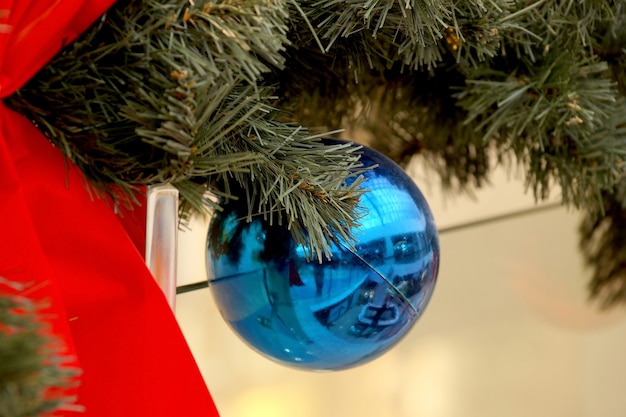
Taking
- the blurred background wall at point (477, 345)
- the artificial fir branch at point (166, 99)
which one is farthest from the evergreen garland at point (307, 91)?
the blurred background wall at point (477, 345)

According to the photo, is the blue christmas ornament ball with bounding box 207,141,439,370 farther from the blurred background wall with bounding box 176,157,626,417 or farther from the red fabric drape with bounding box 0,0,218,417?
the blurred background wall with bounding box 176,157,626,417

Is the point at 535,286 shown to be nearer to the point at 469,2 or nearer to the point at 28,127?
the point at 469,2

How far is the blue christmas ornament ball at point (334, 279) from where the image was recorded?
0.37m

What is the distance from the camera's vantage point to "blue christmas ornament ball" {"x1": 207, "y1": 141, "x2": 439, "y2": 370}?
0.37 m

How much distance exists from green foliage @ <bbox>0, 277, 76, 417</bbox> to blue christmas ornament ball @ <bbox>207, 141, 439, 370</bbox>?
6.5 inches

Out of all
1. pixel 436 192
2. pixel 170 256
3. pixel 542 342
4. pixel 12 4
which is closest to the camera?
pixel 12 4

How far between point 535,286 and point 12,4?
69 centimetres

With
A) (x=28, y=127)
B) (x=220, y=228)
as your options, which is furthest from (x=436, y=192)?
(x=28, y=127)

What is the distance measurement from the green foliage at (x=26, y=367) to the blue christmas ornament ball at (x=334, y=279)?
6.5 inches

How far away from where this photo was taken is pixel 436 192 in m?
0.91

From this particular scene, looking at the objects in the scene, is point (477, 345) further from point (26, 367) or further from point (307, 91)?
point (26, 367)

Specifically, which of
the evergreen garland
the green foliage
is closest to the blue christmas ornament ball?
the evergreen garland

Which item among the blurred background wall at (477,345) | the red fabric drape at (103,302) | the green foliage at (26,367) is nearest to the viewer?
the green foliage at (26,367)

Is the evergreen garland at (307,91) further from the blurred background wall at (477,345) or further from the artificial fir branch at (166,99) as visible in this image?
the blurred background wall at (477,345)
